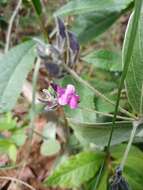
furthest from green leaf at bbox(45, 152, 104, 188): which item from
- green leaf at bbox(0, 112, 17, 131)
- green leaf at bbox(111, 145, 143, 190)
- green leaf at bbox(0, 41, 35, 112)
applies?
green leaf at bbox(0, 112, 17, 131)

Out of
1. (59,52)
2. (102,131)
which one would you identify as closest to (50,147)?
(102,131)

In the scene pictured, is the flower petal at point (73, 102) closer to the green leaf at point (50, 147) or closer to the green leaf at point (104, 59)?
the green leaf at point (104, 59)

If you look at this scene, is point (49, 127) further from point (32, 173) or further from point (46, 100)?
point (46, 100)

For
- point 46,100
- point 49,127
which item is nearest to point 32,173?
point 49,127

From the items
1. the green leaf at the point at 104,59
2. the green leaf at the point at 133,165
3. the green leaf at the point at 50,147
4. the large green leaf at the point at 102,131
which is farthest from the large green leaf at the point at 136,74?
the green leaf at the point at 50,147

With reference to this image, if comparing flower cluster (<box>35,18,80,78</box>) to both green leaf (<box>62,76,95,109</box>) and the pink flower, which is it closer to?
the pink flower

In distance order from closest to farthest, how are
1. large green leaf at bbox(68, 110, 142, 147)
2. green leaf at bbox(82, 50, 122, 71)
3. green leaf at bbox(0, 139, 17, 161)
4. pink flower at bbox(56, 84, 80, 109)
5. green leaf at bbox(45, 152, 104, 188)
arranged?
pink flower at bbox(56, 84, 80, 109), large green leaf at bbox(68, 110, 142, 147), green leaf at bbox(45, 152, 104, 188), green leaf at bbox(82, 50, 122, 71), green leaf at bbox(0, 139, 17, 161)

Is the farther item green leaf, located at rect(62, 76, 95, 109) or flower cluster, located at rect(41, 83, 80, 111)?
green leaf, located at rect(62, 76, 95, 109)

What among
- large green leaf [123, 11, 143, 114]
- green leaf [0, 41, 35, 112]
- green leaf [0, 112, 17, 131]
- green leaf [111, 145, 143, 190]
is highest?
large green leaf [123, 11, 143, 114]
